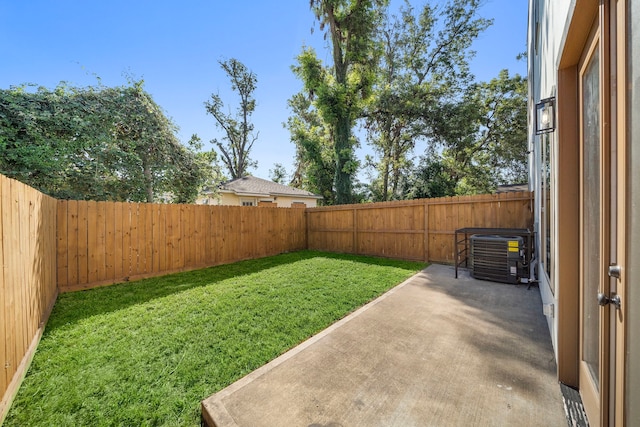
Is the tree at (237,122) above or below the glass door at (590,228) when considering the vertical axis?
above

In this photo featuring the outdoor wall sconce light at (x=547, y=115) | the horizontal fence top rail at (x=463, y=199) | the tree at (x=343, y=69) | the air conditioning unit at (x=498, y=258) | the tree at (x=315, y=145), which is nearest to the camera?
the outdoor wall sconce light at (x=547, y=115)

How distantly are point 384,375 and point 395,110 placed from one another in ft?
45.7

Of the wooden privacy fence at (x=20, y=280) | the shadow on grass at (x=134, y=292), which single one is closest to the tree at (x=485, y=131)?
the shadow on grass at (x=134, y=292)

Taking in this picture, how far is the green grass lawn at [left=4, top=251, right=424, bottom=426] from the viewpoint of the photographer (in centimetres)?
179

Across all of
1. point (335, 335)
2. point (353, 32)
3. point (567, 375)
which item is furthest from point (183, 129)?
point (567, 375)

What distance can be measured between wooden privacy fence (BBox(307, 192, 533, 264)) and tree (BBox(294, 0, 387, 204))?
364 centimetres

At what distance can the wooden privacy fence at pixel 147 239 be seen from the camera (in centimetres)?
450

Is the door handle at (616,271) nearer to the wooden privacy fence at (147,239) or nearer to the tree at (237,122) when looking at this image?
the wooden privacy fence at (147,239)

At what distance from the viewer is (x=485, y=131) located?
43.8 feet

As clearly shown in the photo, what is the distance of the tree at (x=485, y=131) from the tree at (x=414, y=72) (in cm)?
93

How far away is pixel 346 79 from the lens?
39.1ft

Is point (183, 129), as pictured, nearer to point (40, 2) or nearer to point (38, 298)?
point (40, 2)

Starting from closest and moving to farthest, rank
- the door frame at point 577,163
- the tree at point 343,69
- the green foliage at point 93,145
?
1. the door frame at point 577,163
2. the green foliage at point 93,145
3. the tree at point 343,69

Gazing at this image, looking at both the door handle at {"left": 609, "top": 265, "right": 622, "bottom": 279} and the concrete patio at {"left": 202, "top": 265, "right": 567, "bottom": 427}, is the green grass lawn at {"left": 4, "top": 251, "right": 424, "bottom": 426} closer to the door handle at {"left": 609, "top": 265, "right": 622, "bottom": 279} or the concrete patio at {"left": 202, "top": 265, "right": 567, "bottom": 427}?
the concrete patio at {"left": 202, "top": 265, "right": 567, "bottom": 427}
